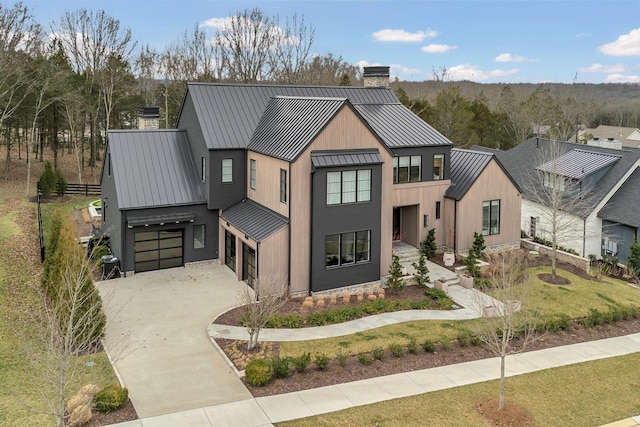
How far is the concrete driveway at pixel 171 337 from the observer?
47.2ft

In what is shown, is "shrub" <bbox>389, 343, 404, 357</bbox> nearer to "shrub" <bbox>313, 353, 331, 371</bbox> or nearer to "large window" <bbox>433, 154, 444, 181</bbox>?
"shrub" <bbox>313, 353, 331, 371</bbox>

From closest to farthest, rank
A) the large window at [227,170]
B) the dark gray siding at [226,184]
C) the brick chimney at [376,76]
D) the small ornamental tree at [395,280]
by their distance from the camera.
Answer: the small ornamental tree at [395,280]
the dark gray siding at [226,184]
the large window at [227,170]
the brick chimney at [376,76]

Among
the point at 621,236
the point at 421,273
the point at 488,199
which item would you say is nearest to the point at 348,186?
the point at 421,273

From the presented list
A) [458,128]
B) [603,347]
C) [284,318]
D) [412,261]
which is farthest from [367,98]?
[458,128]

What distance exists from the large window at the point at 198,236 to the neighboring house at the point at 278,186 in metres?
0.05

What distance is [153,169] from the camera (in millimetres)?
26094

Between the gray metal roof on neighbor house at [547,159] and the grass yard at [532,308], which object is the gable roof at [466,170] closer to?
the gray metal roof on neighbor house at [547,159]

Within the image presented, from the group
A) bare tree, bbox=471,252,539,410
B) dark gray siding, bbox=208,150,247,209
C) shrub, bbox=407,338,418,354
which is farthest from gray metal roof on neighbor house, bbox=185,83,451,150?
shrub, bbox=407,338,418,354

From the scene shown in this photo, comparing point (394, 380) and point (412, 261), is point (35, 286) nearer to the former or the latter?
point (394, 380)

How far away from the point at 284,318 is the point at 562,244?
2120 centimetres

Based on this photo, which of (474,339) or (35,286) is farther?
(35,286)

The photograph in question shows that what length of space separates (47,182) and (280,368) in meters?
31.5

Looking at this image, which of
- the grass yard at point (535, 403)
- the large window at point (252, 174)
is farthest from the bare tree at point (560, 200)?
the large window at point (252, 174)

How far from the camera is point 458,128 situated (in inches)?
2238
